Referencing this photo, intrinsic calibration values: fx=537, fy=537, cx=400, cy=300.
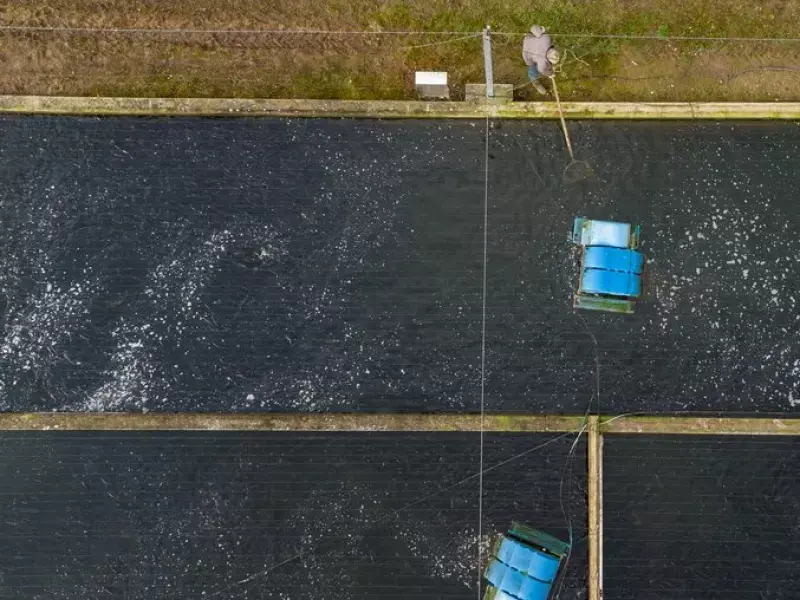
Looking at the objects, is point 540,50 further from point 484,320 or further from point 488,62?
point 484,320

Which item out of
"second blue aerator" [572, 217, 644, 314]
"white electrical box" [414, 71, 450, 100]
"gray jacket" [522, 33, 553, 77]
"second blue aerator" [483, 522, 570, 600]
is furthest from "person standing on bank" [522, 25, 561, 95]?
"second blue aerator" [483, 522, 570, 600]

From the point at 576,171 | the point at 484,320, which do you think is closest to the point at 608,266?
the point at 576,171

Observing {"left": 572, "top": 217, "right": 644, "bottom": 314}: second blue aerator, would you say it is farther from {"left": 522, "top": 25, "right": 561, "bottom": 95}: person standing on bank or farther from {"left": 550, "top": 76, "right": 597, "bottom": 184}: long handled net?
{"left": 522, "top": 25, "right": 561, "bottom": 95}: person standing on bank

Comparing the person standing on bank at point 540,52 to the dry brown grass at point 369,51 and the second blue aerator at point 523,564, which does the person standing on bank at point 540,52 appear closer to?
the dry brown grass at point 369,51

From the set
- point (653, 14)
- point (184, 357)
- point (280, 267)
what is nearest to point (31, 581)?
point (184, 357)

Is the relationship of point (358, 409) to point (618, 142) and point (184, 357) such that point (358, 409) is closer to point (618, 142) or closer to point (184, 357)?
point (184, 357)

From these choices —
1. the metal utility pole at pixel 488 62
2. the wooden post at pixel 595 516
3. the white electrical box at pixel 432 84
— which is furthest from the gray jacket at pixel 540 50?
the wooden post at pixel 595 516
